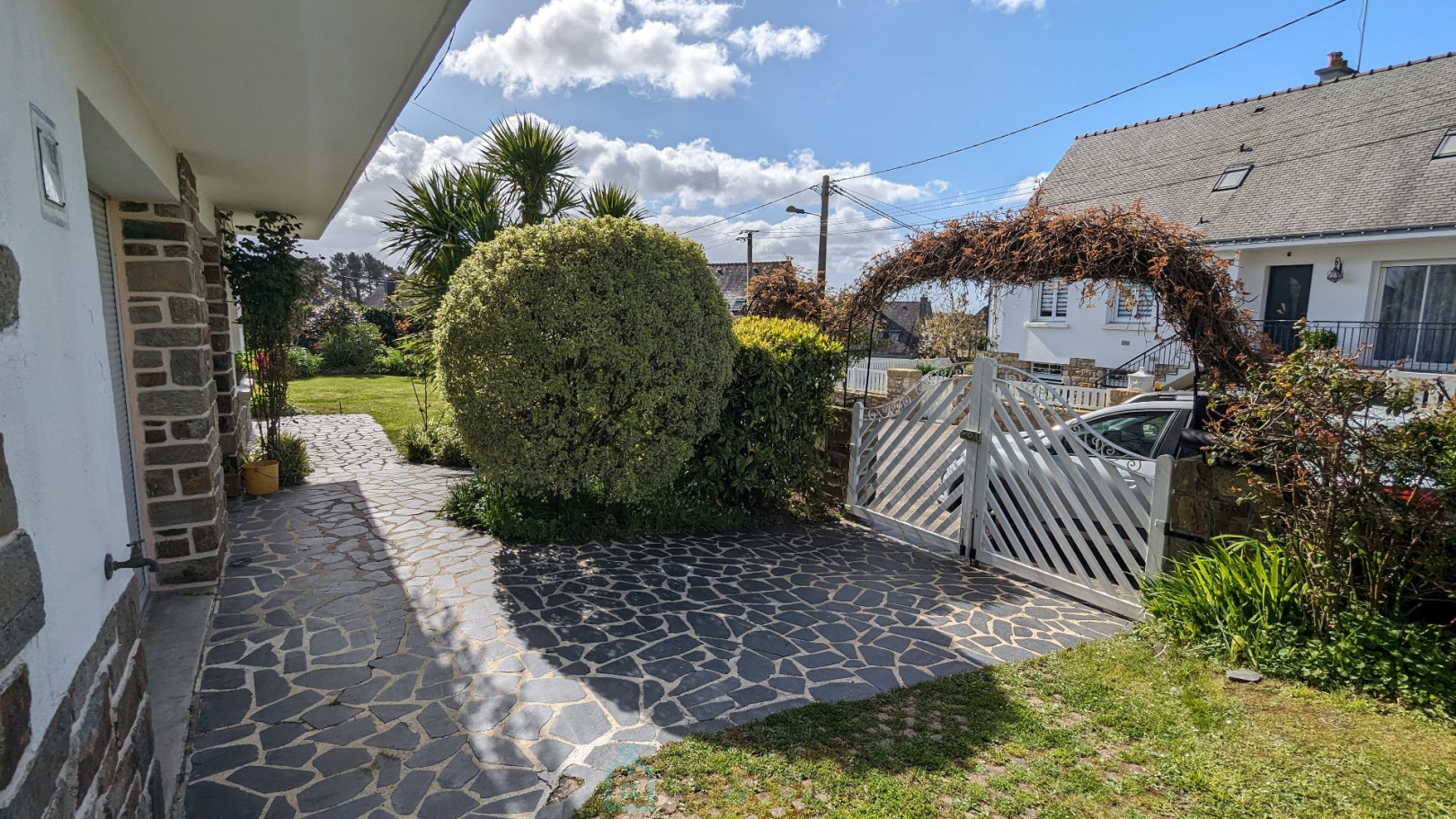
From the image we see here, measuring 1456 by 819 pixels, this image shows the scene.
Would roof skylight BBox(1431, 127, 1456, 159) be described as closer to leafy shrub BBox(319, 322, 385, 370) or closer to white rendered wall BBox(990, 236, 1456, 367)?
white rendered wall BBox(990, 236, 1456, 367)

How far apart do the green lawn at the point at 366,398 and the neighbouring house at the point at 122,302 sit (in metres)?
5.89

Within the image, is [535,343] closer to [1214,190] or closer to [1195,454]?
[1195,454]

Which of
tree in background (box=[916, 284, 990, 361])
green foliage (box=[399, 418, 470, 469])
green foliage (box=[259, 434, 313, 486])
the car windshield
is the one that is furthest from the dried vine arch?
tree in background (box=[916, 284, 990, 361])

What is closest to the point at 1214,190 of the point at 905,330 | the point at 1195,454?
the point at 1195,454

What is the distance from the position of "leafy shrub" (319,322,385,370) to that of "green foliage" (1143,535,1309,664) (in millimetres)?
21560

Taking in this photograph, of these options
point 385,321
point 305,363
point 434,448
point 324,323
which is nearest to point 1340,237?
point 434,448

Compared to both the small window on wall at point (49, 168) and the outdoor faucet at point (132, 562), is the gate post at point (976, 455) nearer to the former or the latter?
the outdoor faucet at point (132, 562)

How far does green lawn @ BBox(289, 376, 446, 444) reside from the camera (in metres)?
12.3

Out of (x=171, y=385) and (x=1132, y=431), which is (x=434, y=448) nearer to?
(x=171, y=385)

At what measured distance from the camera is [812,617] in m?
4.60

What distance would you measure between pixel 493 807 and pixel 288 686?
1.57 metres

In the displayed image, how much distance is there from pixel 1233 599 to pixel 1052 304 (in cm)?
1523

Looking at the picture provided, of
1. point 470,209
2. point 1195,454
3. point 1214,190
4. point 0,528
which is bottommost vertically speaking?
point 1195,454

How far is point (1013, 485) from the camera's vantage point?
5.47 m
